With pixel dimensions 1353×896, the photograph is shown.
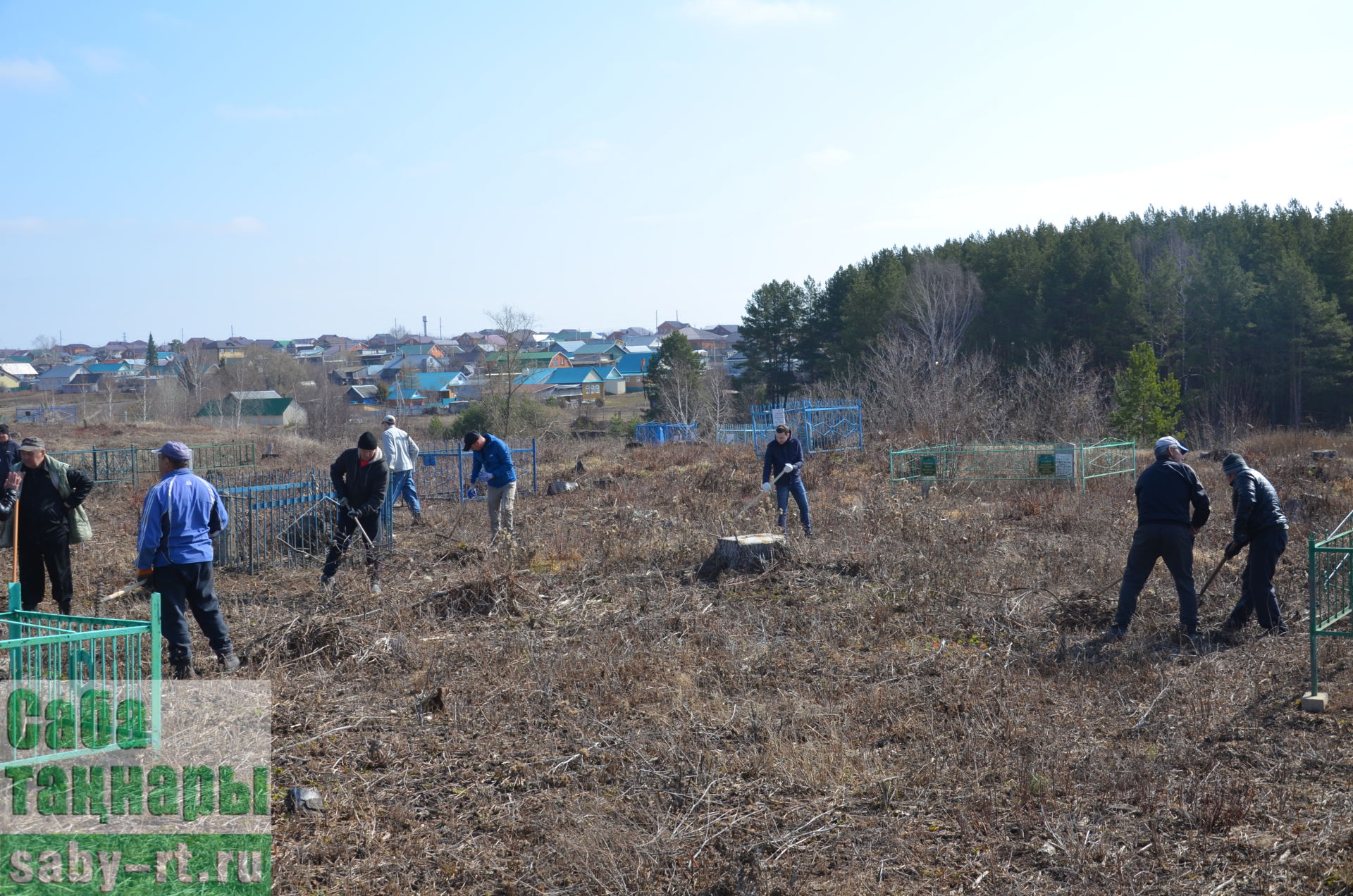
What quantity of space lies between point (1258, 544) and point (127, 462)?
22839mm

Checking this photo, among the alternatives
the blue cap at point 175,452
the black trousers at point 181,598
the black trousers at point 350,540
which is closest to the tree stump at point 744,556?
the black trousers at point 350,540

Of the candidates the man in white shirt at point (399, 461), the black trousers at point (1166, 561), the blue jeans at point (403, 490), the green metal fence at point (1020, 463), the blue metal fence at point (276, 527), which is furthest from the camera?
the green metal fence at point (1020, 463)

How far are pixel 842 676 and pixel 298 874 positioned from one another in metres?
3.78

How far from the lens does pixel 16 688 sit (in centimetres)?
487

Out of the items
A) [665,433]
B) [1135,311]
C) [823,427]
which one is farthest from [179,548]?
[1135,311]

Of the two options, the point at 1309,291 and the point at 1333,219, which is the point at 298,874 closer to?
the point at 1309,291

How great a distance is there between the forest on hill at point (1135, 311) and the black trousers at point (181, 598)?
27.5m

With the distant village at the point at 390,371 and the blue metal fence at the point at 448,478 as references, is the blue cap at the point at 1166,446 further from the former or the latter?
the distant village at the point at 390,371

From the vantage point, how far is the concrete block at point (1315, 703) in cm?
586

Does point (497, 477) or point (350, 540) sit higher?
point (497, 477)

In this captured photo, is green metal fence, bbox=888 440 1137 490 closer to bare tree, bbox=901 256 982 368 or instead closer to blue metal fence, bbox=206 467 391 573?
blue metal fence, bbox=206 467 391 573

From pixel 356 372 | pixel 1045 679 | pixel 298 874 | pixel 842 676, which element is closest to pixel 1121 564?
pixel 1045 679

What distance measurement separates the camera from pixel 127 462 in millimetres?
23344

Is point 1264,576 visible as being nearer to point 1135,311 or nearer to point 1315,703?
point 1315,703
